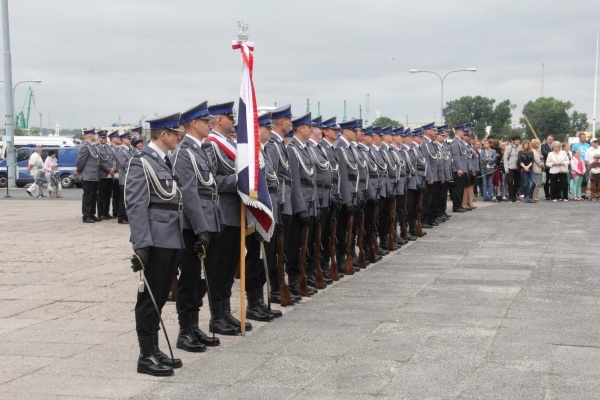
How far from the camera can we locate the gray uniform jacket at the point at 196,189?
743 cm

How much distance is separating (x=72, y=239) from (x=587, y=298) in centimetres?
974

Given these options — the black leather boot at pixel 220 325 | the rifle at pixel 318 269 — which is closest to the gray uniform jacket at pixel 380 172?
the rifle at pixel 318 269

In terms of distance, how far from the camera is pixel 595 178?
24.9 metres

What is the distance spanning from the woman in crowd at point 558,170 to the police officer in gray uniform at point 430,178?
7.19 metres

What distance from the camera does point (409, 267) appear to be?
41.2ft

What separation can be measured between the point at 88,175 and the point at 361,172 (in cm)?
917

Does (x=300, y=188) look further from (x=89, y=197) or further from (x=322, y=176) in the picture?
(x=89, y=197)

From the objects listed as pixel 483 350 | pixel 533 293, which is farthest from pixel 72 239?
pixel 483 350

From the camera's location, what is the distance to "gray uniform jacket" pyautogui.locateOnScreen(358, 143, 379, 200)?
43.8 feet

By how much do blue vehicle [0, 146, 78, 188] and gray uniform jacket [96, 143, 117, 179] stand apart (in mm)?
21099

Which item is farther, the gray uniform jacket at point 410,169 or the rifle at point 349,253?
the gray uniform jacket at point 410,169

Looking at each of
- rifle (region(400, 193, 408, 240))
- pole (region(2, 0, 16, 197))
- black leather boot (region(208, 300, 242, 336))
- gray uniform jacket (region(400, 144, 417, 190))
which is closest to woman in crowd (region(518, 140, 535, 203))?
gray uniform jacket (region(400, 144, 417, 190))

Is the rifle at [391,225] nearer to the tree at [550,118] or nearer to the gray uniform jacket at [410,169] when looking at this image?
the gray uniform jacket at [410,169]

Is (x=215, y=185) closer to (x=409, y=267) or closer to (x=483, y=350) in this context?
(x=483, y=350)
